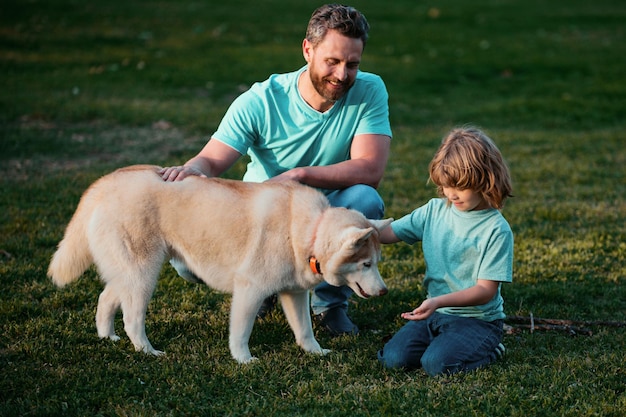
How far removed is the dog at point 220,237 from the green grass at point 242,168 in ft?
1.34

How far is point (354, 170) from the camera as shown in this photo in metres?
5.38

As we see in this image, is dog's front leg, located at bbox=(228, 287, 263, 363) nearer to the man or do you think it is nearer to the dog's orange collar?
the dog's orange collar

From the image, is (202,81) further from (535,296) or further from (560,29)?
(560,29)

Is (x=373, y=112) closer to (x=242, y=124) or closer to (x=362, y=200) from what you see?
(x=362, y=200)

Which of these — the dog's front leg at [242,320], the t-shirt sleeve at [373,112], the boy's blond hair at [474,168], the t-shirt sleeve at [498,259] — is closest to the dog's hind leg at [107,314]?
the dog's front leg at [242,320]

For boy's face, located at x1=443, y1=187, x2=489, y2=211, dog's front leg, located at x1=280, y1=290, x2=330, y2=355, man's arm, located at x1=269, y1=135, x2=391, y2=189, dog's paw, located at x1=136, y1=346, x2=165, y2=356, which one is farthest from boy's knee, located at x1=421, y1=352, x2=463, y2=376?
dog's paw, located at x1=136, y1=346, x2=165, y2=356

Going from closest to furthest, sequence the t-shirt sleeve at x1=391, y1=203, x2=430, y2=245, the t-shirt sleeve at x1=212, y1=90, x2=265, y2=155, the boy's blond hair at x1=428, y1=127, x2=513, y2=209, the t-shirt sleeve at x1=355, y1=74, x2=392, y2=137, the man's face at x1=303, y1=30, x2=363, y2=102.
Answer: the boy's blond hair at x1=428, y1=127, x2=513, y2=209
the t-shirt sleeve at x1=391, y1=203, x2=430, y2=245
the man's face at x1=303, y1=30, x2=363, y2=102
the t-shirt sleeve at x1=212, y1=90, x2=265, y2=155
the t-shirt sleeve at x1=355, y1=74, x2=392, y2=137

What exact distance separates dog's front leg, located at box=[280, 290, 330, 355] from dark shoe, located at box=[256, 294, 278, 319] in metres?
0.68

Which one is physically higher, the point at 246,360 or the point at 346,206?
the point at 346,206

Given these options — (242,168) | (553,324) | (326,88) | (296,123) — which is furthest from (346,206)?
(242,168)

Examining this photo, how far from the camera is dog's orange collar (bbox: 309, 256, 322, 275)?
14.8 feet

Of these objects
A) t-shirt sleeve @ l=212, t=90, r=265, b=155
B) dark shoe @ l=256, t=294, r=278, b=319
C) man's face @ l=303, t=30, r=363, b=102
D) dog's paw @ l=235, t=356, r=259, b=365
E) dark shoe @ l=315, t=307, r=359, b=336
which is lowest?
dark shoe @ l=256, t=294, r=278, b=319

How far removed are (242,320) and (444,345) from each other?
46.8 inches

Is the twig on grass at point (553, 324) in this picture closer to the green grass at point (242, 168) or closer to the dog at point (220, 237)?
the green grass at point (242, 168)
